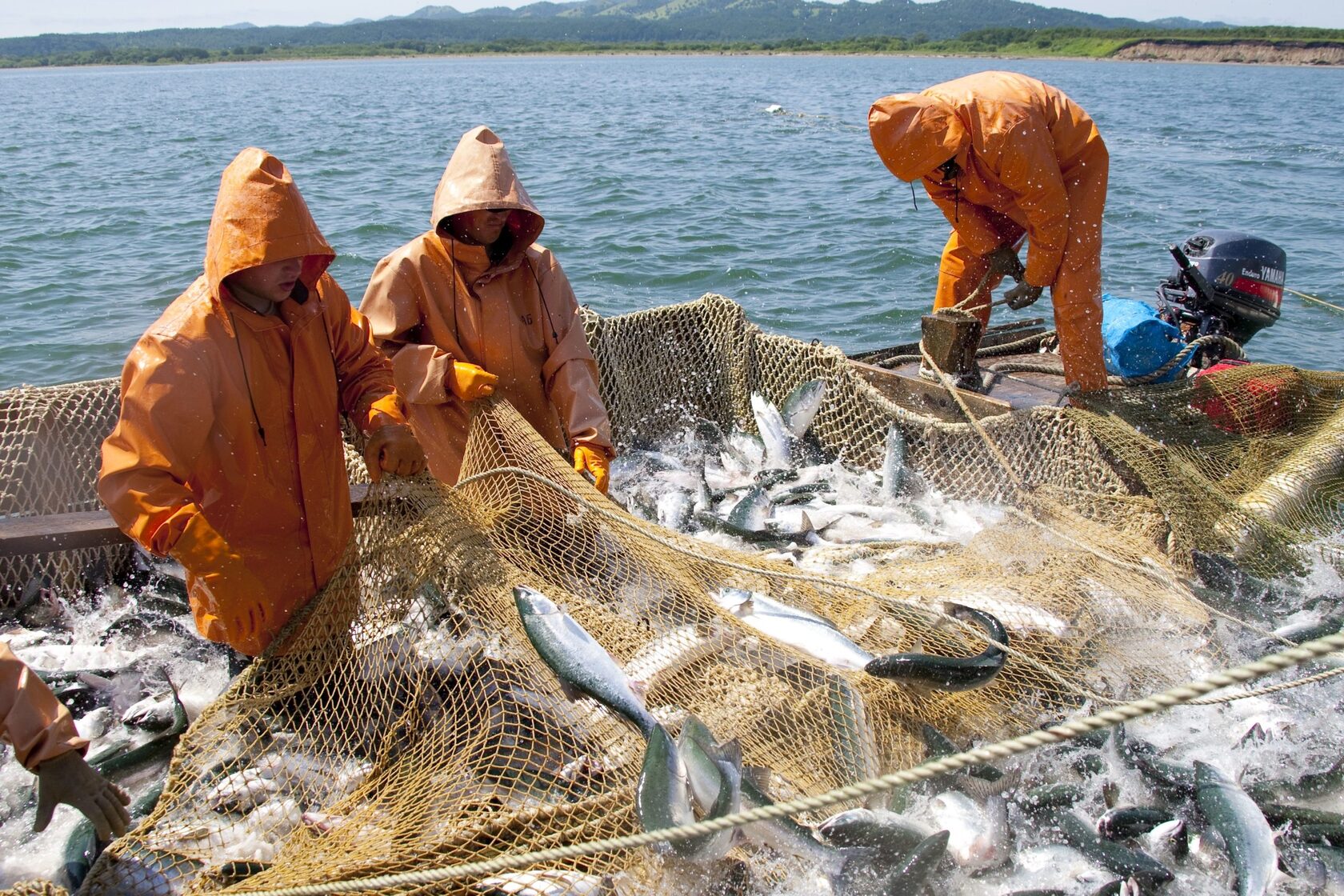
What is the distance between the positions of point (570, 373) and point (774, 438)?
210cm

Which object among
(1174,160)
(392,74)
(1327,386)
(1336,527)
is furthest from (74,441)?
(392,74)

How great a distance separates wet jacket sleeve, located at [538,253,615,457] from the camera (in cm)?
413

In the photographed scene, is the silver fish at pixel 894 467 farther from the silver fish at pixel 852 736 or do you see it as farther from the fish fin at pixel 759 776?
the fish fin at pixel 759 776

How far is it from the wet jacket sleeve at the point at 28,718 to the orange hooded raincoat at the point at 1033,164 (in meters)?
4.41

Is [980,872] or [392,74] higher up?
[392,74]

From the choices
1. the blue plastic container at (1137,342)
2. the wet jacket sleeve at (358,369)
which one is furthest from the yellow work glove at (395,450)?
the blue plastic container at (1137,342)

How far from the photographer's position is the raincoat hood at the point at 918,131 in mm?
5266

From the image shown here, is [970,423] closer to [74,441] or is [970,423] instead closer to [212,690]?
[212,690]

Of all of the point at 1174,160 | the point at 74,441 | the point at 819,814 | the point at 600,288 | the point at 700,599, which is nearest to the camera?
the point at 819,814

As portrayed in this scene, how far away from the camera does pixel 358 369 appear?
3.47 m

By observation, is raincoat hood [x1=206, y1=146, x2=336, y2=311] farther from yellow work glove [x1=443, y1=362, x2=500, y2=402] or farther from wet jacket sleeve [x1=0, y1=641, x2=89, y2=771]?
wet jacket sleeve [x1=0, y1=641, x2=89, y2=771]

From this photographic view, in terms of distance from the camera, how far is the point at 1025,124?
5105 millimetres

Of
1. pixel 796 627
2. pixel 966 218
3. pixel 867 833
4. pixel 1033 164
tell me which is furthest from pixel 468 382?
pixel 966 218

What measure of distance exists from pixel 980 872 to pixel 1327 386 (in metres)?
4.44
